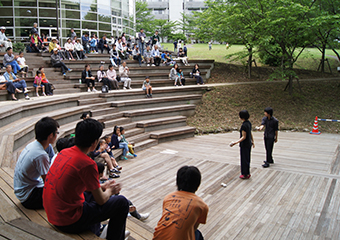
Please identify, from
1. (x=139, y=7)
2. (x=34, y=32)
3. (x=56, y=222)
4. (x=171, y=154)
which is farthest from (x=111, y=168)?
(x=139, y=7)

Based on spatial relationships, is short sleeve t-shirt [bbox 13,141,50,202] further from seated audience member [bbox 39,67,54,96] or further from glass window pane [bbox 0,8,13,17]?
glass window pane [bbox 0,8,13,17]

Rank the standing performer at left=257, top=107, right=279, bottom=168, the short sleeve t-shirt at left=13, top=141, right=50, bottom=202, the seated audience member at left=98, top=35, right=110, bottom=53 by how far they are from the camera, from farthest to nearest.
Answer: the seated audience member at left=98, top=35, right=110, bottom=53
the standing performer at left=257, top=107, right=279, bottom=168
the short sleeve t-shirt at left=13, top=141, right=50, bottom=202

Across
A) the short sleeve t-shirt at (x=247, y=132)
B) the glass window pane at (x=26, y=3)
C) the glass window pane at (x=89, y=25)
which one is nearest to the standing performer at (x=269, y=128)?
the short sleeve t-shirt at (x=247, y=132)

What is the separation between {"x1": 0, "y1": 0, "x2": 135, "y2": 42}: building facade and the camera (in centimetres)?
2153

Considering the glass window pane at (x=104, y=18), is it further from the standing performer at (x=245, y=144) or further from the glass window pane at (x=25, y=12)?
the standing performer at (x=245, y=144)

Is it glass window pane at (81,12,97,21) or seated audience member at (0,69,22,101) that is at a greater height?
glass window pane at (81,12,97,21)

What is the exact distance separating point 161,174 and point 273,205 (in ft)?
9.47

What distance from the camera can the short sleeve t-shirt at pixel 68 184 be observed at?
249 cm

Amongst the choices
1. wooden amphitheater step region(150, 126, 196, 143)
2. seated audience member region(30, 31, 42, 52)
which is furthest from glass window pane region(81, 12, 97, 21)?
wooden amphitheater step region(150, 126, 196, 143)

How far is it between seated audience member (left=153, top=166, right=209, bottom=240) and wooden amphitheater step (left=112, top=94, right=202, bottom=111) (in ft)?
31.2

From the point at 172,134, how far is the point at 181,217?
8.55 meters

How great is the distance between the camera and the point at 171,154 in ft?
29.8

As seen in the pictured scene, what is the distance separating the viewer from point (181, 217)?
2570 mm

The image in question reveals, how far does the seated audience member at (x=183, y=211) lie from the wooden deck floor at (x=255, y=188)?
1988mm
